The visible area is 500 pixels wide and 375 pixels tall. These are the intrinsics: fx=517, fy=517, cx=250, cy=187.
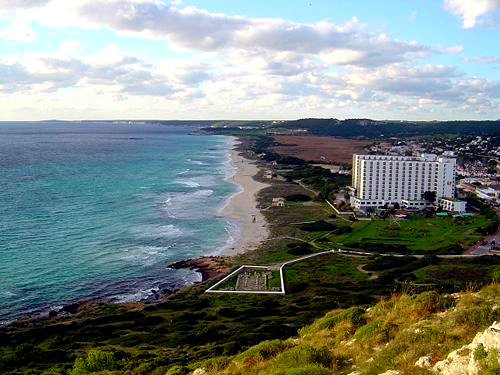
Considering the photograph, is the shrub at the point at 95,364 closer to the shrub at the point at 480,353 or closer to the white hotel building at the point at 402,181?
the shrub at the point at 480,353

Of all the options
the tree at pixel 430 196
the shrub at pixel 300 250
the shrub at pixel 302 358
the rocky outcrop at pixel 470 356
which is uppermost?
the rocky outcrop at pixel 470 356

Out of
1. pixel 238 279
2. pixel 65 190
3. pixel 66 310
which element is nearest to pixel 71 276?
pixel 66 310

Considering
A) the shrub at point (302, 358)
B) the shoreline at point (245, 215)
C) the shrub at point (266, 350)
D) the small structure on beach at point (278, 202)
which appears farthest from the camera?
the small structure on beach at point (278, 202)

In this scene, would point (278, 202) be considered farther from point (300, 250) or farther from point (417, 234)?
point (300, 250)

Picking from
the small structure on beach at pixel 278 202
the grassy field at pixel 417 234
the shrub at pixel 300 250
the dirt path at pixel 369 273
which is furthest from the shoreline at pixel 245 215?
the dirt path at pixel 369 273

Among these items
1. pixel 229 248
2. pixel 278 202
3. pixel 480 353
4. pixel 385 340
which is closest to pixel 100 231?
pixel 229 248

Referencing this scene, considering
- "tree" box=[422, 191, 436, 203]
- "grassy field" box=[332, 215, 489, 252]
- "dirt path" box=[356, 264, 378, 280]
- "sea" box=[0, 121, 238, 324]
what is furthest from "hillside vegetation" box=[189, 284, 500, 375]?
"tree" box=[422, 191, 436, 203]

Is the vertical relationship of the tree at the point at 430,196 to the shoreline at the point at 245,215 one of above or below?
above
